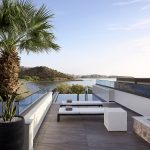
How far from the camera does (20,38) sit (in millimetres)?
6746

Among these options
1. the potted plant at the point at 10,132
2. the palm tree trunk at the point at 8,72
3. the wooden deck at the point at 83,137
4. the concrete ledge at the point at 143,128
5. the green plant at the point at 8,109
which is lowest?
the wooden deck at the point at 83,137

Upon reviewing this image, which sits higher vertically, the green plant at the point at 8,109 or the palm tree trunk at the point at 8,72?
the palm tree trunk at the point at 8,72

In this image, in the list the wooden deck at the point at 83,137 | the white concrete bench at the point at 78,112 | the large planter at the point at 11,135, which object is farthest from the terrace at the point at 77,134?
the large planter at the point at 11,135

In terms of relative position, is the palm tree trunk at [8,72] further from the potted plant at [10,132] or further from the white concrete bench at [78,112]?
the white concrete bench at [78,112]

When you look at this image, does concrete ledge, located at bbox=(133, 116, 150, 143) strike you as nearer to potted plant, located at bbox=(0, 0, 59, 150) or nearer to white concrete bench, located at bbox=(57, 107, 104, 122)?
white concrete bench, located at bbox=(57, 107, 104, 122)

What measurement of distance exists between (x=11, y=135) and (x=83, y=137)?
3117 mm

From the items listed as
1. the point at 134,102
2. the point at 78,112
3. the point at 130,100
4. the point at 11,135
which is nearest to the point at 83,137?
the point at 78,112

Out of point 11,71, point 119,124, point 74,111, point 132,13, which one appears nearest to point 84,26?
point 132,13

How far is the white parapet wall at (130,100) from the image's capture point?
424 inches

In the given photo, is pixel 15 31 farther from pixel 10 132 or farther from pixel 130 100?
pixel 130 100

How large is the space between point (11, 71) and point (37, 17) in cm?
165

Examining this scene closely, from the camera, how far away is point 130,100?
12.8m

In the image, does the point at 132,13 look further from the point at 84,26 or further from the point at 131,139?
the point at 131,139

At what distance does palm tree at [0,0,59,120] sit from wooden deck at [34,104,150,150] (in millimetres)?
1861
